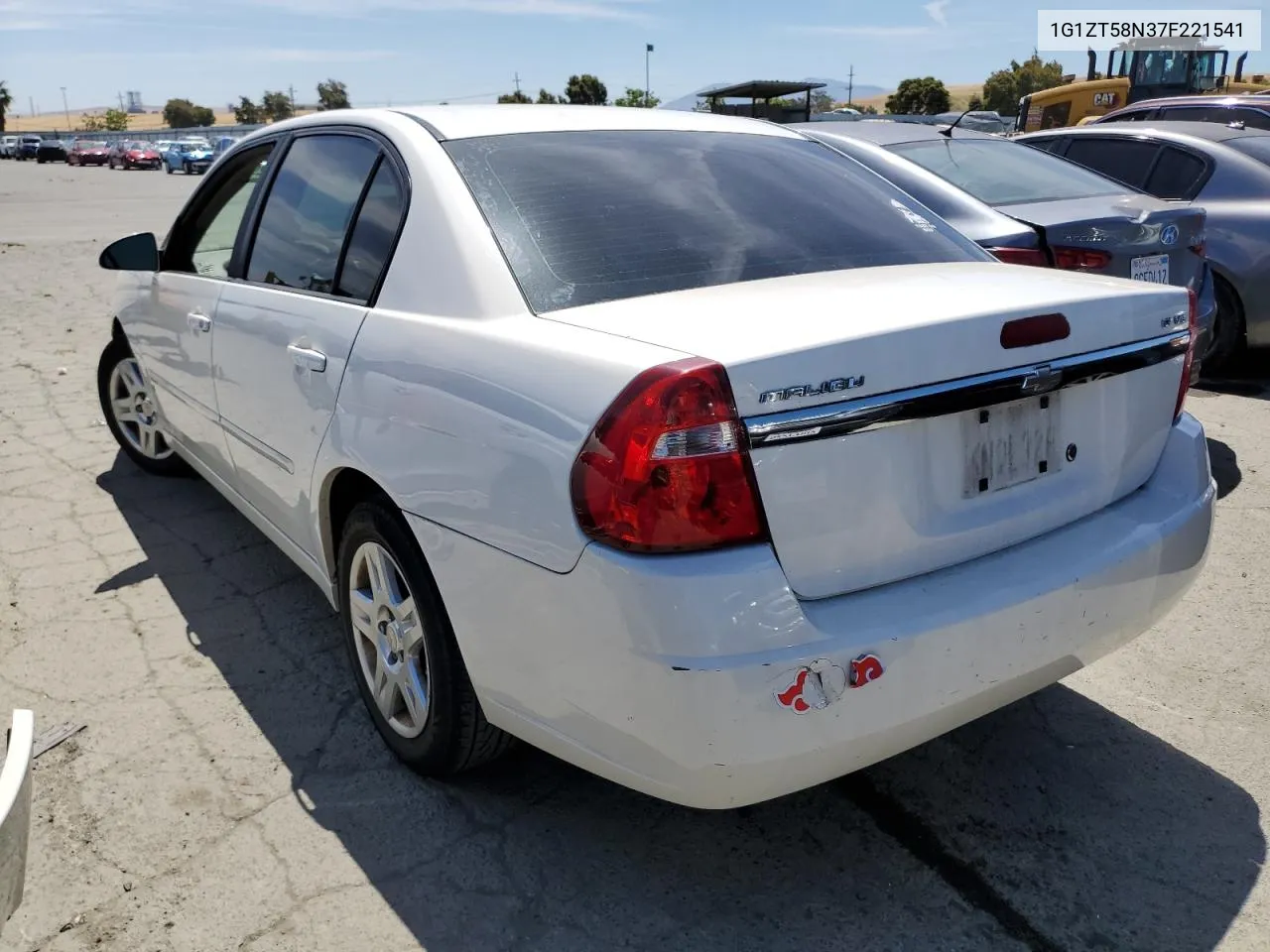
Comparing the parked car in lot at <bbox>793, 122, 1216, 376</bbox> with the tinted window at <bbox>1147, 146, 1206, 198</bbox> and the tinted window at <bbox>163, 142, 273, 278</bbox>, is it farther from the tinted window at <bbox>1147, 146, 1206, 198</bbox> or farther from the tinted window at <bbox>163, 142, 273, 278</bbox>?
the tinted window at <bbox>163, 142, 273, 278</bbox>

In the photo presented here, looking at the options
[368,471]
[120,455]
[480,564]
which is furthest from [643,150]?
[120,455]

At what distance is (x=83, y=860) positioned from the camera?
8.05 ft

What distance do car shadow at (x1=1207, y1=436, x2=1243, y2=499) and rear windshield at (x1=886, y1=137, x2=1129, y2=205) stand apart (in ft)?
4.88

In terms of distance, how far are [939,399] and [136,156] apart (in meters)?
56.5

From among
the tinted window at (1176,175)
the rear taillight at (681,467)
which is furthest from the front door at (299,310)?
the tinted window at (1176,175)

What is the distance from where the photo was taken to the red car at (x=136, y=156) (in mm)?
50647

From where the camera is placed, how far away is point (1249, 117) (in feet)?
34.5

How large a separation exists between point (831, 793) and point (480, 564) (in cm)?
112

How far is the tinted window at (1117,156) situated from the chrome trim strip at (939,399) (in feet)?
17.8

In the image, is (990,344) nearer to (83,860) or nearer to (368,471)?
(368,471)

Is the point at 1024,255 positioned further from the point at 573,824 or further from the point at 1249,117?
the point at 1249,117

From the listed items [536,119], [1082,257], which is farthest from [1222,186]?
[536,119]

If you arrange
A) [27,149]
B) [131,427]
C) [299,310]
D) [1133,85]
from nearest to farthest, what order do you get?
[299,310] < [131,427] < [1133,85] < [27,149]

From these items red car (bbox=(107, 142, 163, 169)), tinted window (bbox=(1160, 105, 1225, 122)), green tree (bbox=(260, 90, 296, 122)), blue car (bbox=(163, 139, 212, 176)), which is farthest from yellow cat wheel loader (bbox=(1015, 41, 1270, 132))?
green tree (bbox=(260, 90, 296, 122))
